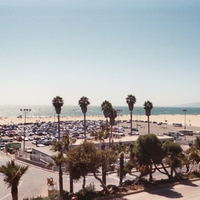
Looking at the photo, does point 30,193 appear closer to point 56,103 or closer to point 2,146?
point 56,103

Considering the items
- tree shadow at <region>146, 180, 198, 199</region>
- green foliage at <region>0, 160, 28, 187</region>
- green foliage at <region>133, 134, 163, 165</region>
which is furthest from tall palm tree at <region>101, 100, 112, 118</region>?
green foliage at <region>0, 160, 28, 187</region>

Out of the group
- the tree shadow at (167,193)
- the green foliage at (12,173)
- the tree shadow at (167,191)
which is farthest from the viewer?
the tree shadow at (167,191)

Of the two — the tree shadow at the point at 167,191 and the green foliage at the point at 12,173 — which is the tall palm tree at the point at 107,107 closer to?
the tree shadow at the point at 167,191

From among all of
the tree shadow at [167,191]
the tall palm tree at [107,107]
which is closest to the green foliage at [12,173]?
the tree shadow at [167,191]

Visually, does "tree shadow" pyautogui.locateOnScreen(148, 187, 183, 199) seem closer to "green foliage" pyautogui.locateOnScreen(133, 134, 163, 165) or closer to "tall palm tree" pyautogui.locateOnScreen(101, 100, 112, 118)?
"green foliage" pyautogui.locateOnScreen(133, 134, 163, 165)

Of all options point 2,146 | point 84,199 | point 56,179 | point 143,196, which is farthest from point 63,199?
point 2,146

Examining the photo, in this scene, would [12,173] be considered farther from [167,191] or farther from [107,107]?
[107,107]

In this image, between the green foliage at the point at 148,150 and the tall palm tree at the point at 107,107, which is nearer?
the green foliage at the point at 148,150

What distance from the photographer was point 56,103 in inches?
2148

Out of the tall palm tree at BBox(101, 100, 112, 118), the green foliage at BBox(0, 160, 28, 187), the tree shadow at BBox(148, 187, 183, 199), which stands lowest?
the tree shadow at BBox(148, 187, 183, 199)

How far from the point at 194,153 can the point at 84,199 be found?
13622 mm

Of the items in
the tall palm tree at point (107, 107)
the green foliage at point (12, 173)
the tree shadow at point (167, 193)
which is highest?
the tall palm tree at point (107, 107)

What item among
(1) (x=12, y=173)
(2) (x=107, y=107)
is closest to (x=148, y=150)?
(1) (x=12, y=173)

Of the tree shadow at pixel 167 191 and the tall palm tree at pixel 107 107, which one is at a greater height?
the tall palm tree at pixel 107 107
